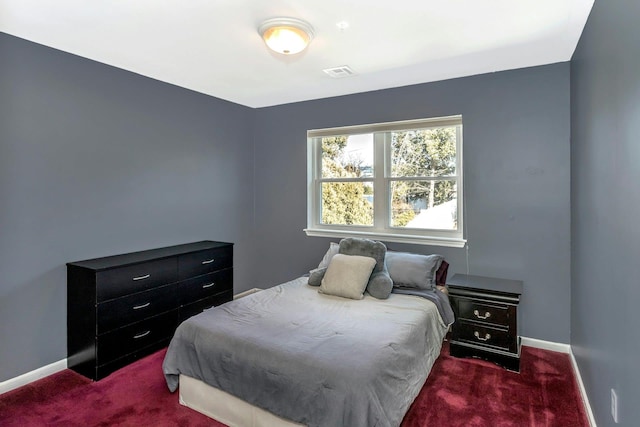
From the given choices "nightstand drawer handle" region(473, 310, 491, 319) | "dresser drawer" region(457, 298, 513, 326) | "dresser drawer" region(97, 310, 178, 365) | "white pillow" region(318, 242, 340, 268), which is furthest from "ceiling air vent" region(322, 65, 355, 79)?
"dresser drawer" region(97, 310, 178, 365)

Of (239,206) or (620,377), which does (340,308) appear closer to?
(620,377)

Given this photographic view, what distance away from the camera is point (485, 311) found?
2.88 m

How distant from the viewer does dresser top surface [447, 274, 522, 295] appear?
2.88 metres

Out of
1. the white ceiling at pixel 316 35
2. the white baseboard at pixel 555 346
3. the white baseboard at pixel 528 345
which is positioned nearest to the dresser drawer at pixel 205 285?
the white baseboard at pixel 528 345

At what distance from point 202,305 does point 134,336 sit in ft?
2.40

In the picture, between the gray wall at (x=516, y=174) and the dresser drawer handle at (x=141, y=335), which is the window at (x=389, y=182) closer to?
the gray wall at (x=516, y=174)

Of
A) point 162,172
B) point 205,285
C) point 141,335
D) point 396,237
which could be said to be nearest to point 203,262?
point 205,285

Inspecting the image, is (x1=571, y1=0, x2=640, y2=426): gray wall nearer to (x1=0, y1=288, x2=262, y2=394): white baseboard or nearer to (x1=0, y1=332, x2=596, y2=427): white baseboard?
(x1=0, y1=332, x2=596, y2=427): white baseboard

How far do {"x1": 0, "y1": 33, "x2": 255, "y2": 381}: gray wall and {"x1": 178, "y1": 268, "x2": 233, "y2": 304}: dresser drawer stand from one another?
54 cm

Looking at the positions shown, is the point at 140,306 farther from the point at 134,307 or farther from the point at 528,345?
the point at 528,345

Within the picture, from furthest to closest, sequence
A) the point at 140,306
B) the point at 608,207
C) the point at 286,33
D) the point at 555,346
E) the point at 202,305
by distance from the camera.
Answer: the point at 202,305, the point at 555,346, the point at 140,306, the point at 286,33, the point at 608,207

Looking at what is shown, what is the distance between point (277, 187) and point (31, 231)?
255cm

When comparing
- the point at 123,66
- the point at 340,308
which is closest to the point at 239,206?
the point at 123,66

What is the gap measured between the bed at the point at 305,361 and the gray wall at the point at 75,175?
127cm
